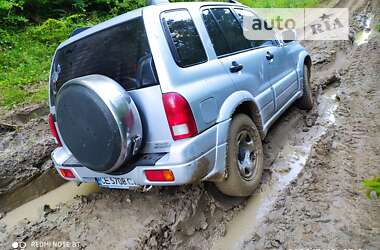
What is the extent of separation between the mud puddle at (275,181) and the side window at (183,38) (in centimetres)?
143

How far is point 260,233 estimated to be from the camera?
2.86 meters

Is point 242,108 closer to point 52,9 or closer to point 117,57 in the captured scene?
point 117,57

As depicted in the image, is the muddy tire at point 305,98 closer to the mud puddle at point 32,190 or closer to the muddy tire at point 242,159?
the muddy tire at point 242,159

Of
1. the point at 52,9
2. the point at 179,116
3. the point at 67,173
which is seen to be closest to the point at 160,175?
the point at 179,116

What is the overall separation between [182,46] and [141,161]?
965mm

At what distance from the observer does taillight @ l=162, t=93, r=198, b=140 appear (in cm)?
247

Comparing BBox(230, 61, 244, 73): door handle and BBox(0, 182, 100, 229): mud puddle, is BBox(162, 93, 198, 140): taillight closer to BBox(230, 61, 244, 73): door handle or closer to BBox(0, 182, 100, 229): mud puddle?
BBox(230, 61, 244, 73): door handle

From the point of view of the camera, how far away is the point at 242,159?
3162 millimetres

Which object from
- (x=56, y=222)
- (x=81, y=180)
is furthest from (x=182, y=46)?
(x=56, y=222)

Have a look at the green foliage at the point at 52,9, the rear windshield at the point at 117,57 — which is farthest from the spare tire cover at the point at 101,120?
the green foliage at the point at 52,9

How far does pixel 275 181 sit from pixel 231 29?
162cm

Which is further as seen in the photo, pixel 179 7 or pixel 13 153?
pixel 13 153

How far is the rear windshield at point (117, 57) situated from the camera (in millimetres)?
2600

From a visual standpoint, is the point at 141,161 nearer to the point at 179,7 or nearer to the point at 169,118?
the point at 169,118
